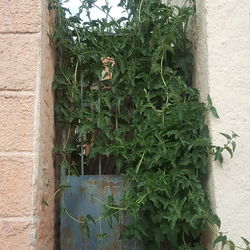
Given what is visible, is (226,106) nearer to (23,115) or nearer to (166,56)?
(166,56)

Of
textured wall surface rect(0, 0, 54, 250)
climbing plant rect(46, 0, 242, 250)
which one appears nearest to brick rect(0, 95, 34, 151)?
textured wall surface rect(0, 0, 54, 250)

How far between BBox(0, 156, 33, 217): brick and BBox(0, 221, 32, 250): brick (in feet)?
0.16

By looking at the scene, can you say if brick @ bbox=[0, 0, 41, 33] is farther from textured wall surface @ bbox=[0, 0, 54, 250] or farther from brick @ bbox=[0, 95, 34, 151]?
brick @ bbox=[0, 95, 34, 151]

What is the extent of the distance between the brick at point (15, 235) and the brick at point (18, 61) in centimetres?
69

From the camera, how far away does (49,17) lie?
91.4 inches

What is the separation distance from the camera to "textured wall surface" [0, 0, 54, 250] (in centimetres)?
187

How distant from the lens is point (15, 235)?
1859 mm

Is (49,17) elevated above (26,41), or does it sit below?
above

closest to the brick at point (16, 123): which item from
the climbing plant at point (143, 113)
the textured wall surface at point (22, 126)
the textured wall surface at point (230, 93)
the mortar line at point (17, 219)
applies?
the textured wall surface at point (22, 126)

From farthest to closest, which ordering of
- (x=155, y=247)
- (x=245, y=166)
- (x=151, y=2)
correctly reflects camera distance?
(x=151, y=2) < (x=155, y=247) < (x=245, y=166)

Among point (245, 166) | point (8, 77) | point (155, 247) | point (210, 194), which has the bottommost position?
point (155, 247)

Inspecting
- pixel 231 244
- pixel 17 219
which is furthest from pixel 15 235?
pixel 231 244

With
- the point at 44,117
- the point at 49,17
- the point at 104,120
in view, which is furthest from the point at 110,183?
the point at 49,17

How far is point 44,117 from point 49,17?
2.11 ft
